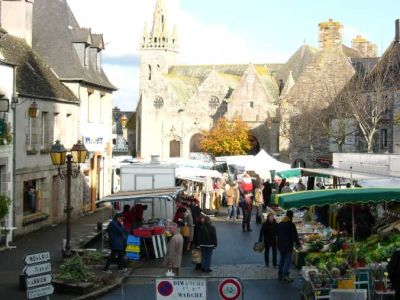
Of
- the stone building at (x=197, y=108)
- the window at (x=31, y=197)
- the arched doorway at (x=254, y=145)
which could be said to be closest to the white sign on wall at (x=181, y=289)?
the window at (x=31, y=197)

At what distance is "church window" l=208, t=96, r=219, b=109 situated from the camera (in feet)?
251

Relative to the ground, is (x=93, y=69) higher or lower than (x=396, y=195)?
higher

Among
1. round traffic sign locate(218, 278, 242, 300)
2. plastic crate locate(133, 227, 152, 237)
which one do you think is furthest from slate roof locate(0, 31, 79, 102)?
round traffic sign locate(218, 278, 242, 300)

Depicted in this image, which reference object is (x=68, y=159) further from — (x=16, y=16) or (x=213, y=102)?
(x=213, y=102)

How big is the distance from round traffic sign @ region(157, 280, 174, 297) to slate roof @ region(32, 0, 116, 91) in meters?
22.7

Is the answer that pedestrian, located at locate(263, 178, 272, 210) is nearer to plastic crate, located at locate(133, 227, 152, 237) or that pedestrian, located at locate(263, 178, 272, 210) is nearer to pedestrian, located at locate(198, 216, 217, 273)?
plastic crate, located at locate(133, 227, 152, 237)

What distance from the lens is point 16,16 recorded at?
2953 cm

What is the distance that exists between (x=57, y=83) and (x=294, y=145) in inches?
1156

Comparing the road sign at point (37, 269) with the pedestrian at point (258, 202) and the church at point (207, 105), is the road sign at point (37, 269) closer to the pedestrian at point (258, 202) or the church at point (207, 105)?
the pedestrian at point (258, 202)

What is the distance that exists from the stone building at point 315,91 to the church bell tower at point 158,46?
3592 cm

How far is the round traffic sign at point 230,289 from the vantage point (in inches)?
420

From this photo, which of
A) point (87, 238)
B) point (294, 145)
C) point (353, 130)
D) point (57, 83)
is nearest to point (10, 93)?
point (87, 238)

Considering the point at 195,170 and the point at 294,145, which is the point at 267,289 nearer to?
the point at 195,170

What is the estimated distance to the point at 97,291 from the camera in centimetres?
Result: 1534
